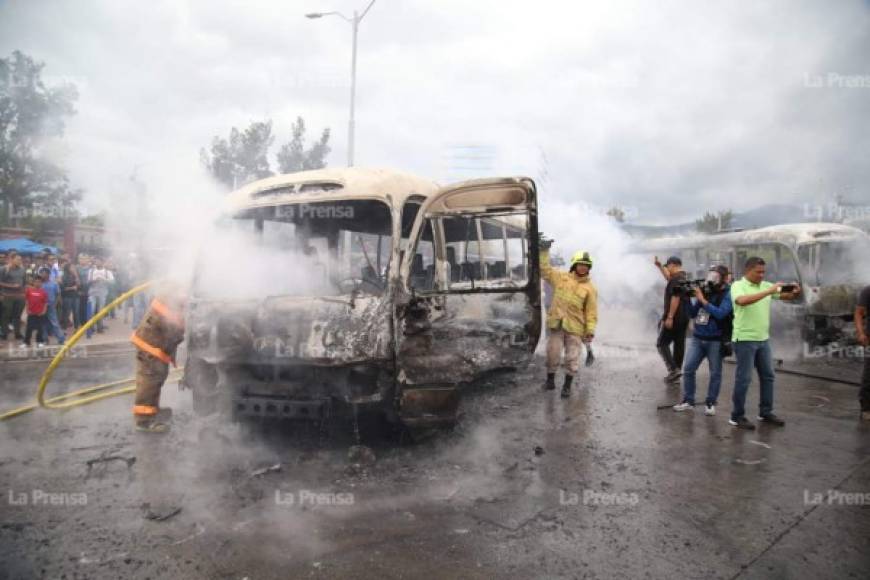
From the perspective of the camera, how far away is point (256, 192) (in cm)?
482

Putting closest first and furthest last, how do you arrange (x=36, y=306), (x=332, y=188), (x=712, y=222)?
(x=332, y=188) → (x=36, y=306) → (x=712, y=222)

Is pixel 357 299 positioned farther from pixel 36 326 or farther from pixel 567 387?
pixel 36 326

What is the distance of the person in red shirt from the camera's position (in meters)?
9.40

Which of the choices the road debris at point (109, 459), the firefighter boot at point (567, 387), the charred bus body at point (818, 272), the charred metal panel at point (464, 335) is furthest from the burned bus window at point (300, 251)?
the charred bus body at point (818, 272)

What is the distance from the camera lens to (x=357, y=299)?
4086 millimetres

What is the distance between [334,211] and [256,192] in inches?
36.3

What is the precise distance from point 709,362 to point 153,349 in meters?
6.11

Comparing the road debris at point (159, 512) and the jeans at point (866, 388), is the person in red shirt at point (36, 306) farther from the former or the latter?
the jeans at point (866, 388)

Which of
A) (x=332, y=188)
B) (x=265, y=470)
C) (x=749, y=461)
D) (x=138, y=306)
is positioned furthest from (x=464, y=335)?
(x=138, y=306)

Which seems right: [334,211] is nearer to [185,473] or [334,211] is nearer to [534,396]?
[185,473]

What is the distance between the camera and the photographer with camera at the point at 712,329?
570cm

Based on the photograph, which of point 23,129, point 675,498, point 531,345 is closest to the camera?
point 675,498

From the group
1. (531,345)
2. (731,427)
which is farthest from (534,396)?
(731,427)

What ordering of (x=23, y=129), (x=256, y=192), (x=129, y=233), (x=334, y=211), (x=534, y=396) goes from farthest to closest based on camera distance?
(x=23, y=129) → (x=129, y=233) → (x=534, y=396) → (x=256, y=192) → (x=334, y=211)
